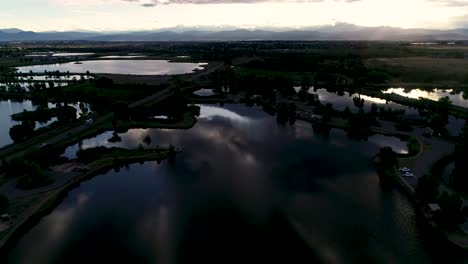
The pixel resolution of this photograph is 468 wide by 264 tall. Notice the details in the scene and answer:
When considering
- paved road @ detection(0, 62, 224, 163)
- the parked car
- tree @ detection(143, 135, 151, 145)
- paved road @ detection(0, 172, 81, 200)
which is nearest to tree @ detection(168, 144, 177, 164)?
tree @ detection(143, 135, 151, 145)

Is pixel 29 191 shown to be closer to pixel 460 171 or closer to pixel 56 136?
pixel 56 136

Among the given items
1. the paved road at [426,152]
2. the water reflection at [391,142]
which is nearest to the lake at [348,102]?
the paved road at [426,152]

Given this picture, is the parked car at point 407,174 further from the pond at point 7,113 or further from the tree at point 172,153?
the pond at point 7,113

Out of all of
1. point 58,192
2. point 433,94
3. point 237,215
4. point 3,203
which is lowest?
point 237,215

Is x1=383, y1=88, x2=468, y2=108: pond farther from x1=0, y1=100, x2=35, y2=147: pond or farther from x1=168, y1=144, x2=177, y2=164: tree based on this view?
x1=0, y1=100, x2=35, y2=147: pond

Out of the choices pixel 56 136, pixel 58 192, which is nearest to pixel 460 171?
pixel 58 192

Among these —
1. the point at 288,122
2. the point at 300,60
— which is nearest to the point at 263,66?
the point at 300,60

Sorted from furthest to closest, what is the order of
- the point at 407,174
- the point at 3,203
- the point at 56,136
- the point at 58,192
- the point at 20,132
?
the point at 56,136 → the point at 20,132 → the point at 407,174 → the point at 58,192 → the point at 3,203
